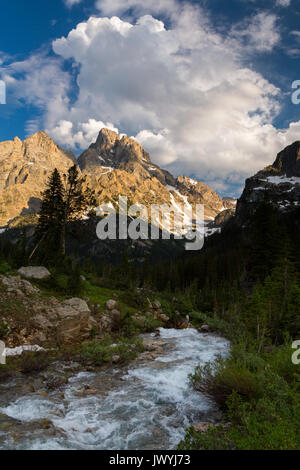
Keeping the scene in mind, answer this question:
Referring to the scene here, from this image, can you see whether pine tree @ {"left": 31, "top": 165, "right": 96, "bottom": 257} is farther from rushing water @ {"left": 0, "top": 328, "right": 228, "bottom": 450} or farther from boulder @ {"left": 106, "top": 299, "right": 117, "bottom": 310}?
rushing water @ {"left": 0, "top": 328, "right": 228, "bottom": 450}

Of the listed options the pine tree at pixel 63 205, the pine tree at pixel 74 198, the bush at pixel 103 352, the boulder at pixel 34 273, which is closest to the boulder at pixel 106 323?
the bush at pixel 103 352

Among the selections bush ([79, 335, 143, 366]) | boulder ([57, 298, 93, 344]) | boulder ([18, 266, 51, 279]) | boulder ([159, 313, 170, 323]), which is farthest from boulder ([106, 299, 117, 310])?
boulder ([159, 313, 170, 323])

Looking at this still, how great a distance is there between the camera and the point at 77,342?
12.8 metres

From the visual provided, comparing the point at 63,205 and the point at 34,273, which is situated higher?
the point at 63,205

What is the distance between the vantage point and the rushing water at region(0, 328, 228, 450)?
5430 mm

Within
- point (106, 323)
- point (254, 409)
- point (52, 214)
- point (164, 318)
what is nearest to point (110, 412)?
point (254, 409)

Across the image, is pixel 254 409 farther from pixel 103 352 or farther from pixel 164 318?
pixel 164 318

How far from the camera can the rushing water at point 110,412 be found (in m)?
5.43

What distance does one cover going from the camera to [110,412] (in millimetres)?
6801

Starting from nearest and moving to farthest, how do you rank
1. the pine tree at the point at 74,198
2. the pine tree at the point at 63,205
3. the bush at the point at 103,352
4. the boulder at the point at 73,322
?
the bush at the point at 103,352
the boulder at the point at 73,322
the pine tree at the point at 63,205
the pine tree at the point at 74,198

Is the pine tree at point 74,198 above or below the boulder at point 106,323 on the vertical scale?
above

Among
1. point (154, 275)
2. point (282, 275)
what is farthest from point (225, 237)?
point (282, 275)

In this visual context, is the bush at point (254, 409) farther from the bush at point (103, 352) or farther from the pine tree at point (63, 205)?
the pine tree at point (63, 205)
